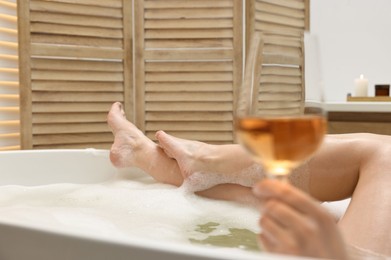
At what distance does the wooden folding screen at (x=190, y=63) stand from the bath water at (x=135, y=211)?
1.37 metres

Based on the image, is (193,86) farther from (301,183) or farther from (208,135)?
(301,183)

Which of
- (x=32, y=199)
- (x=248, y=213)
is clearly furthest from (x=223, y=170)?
(x=32, y=199)

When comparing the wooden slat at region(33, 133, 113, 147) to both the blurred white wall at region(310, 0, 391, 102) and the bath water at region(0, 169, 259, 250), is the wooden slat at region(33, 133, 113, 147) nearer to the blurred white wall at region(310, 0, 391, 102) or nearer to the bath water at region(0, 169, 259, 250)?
the bath water at region(0, 169, 259, 250)

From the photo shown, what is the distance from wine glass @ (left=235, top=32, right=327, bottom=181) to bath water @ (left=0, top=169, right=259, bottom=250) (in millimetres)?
469

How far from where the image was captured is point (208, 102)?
3.06 metres

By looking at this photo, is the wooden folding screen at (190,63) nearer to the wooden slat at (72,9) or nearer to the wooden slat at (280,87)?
the wooden slat at (72,9)

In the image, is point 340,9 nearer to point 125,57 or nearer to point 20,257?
point 125,57

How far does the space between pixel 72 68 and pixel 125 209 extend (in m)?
→ 1.72

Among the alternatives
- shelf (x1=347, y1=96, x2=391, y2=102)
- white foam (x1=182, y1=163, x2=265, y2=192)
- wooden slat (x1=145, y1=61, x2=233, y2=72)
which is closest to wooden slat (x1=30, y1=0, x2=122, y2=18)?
wooden slat (x1=145, y1=61, x2=233, y2=72)

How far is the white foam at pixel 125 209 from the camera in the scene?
3.73 feet

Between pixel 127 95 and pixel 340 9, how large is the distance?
1433mm

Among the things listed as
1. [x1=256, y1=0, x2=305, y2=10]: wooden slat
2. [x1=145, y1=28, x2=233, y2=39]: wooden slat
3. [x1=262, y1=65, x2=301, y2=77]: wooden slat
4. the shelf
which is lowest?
the shelf

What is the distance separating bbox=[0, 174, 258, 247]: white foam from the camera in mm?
1136

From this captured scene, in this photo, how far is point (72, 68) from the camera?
9.56 feet
